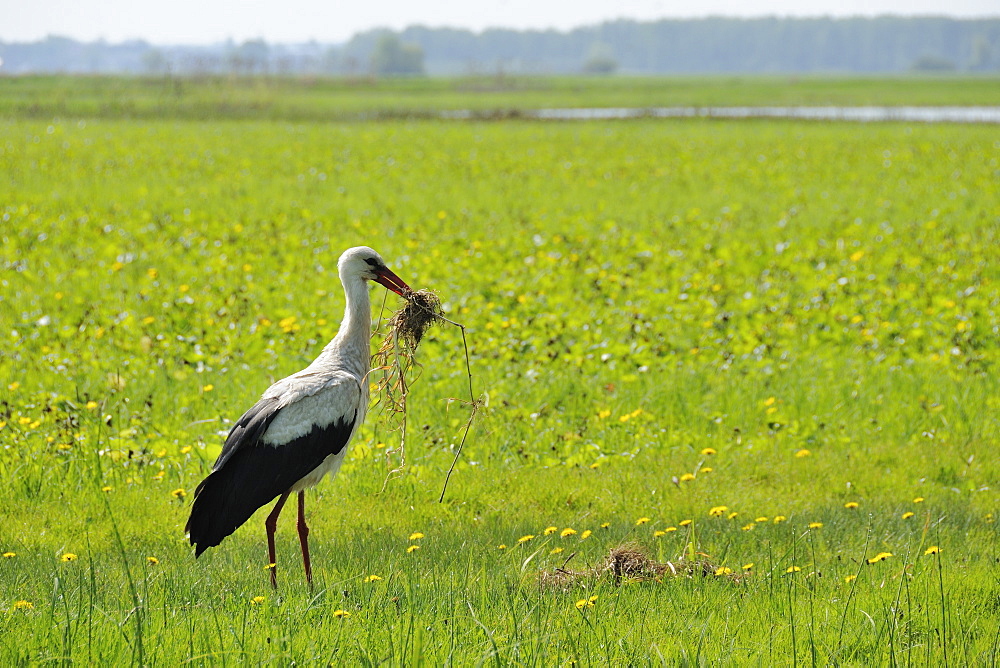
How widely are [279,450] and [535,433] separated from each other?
275cm

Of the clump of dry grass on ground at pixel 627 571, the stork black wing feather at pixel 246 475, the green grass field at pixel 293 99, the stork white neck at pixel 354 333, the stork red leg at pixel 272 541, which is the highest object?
the green grass field at pixel 293 99

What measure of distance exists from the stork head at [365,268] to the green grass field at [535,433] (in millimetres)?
1427

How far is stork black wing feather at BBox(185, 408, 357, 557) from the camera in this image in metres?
4.49

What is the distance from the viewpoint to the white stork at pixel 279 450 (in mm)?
4496

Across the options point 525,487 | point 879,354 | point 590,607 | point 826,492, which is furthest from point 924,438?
point 590,607

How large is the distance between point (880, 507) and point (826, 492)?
373 mm

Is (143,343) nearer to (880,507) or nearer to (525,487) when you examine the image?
(525,487)

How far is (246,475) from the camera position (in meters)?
4.53

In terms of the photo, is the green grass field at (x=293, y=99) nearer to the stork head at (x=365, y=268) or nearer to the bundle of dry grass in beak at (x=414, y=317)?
the stork head at (x=365, y=268)

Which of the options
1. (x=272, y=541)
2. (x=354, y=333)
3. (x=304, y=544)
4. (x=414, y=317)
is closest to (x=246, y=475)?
(x=272, y=541)

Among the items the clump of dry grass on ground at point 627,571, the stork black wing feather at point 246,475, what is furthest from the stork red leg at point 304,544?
the clump of dry grass on ground at point 627,571

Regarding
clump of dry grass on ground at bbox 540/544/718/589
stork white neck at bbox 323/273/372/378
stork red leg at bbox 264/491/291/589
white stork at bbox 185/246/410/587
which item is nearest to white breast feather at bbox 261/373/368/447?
white stork at bbox 185/246/410/587

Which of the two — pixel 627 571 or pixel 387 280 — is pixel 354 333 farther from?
pixel 627 571

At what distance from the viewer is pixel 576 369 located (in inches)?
323
